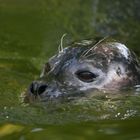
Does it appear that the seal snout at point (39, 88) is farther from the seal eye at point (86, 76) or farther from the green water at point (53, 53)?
the seal eye at point (86, 76)

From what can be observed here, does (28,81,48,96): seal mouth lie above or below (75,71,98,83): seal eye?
below

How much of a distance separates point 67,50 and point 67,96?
23.1 inches

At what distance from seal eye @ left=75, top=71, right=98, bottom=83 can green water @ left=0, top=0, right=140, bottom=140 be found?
9.2 inches

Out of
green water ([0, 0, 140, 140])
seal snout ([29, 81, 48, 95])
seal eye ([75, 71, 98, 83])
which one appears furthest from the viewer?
seal eye ([75, 71, 98, 83])

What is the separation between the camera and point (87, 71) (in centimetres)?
436

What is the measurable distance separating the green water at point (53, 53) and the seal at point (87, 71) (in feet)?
0.47

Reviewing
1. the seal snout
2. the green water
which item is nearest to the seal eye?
the green water

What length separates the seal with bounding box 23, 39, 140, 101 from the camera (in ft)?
13.7

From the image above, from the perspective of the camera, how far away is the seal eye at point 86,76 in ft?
14.3

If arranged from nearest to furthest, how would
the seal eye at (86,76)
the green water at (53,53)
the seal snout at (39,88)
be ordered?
the green water at (53,53) < the seal snout at (39,88) < the seal eye at (86,76)

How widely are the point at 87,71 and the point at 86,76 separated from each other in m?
0.04

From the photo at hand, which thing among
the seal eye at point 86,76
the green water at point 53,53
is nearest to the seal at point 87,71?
the seal eye at point 86,76

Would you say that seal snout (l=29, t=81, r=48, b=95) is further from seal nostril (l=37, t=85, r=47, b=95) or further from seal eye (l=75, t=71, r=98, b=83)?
seal eye (l=75, t=71, r=98, b=83)

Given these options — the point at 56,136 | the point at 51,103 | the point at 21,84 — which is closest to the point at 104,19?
the point at 21,84
